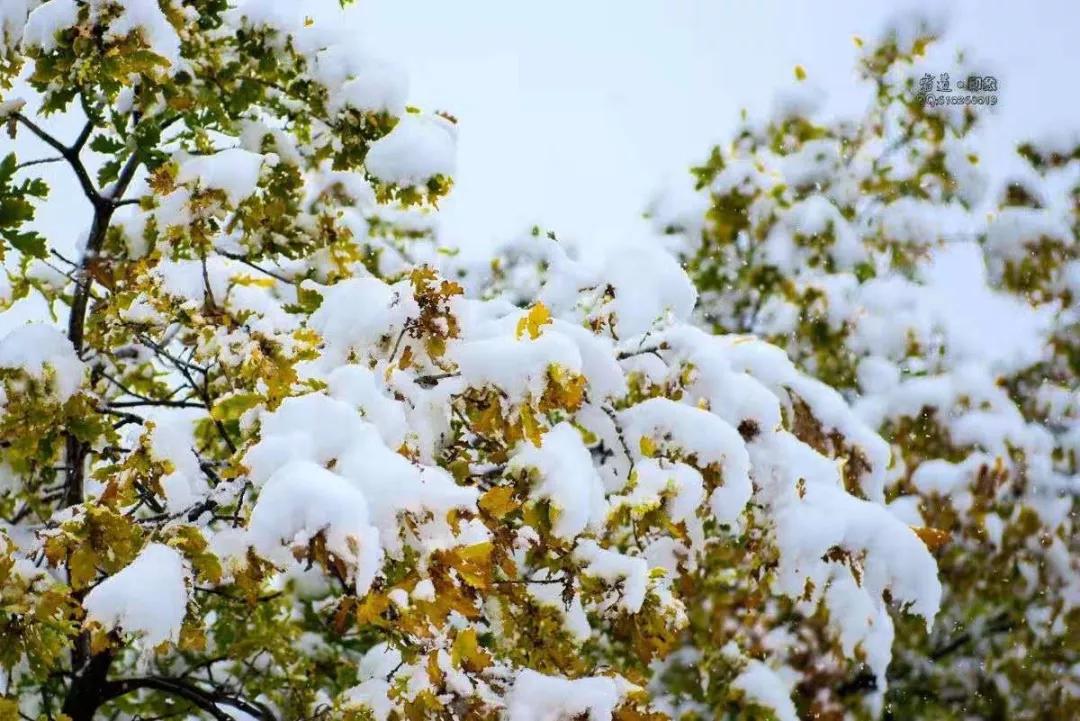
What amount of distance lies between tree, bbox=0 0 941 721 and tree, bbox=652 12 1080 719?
99.1 inches

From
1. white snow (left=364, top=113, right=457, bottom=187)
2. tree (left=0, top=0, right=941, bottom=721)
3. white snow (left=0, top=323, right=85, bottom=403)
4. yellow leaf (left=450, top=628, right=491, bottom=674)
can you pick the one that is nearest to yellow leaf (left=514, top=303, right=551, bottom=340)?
tree (left=0, top=0, right=941, bottom=721)

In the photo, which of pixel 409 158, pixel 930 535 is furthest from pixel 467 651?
pixel 409 158

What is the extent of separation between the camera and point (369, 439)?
1.69m

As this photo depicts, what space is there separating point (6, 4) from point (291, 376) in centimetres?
163

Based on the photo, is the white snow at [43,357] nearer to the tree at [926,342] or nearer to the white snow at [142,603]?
the white snow at [142,603]

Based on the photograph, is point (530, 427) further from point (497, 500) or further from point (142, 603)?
point (142, 603)

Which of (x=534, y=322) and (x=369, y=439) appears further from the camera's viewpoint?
(x=534, y=322)

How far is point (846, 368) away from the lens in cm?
591

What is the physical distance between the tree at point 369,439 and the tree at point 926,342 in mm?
2516

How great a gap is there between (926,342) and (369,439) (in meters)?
5.15

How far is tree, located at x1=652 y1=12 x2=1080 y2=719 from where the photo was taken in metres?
5.52

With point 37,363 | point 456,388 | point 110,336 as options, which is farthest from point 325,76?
point 456,388

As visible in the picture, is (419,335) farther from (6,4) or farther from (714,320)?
(714,320)

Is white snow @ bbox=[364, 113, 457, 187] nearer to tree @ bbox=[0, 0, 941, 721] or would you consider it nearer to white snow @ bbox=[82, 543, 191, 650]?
tree @ bbox=[0, 0, 941, 721]
